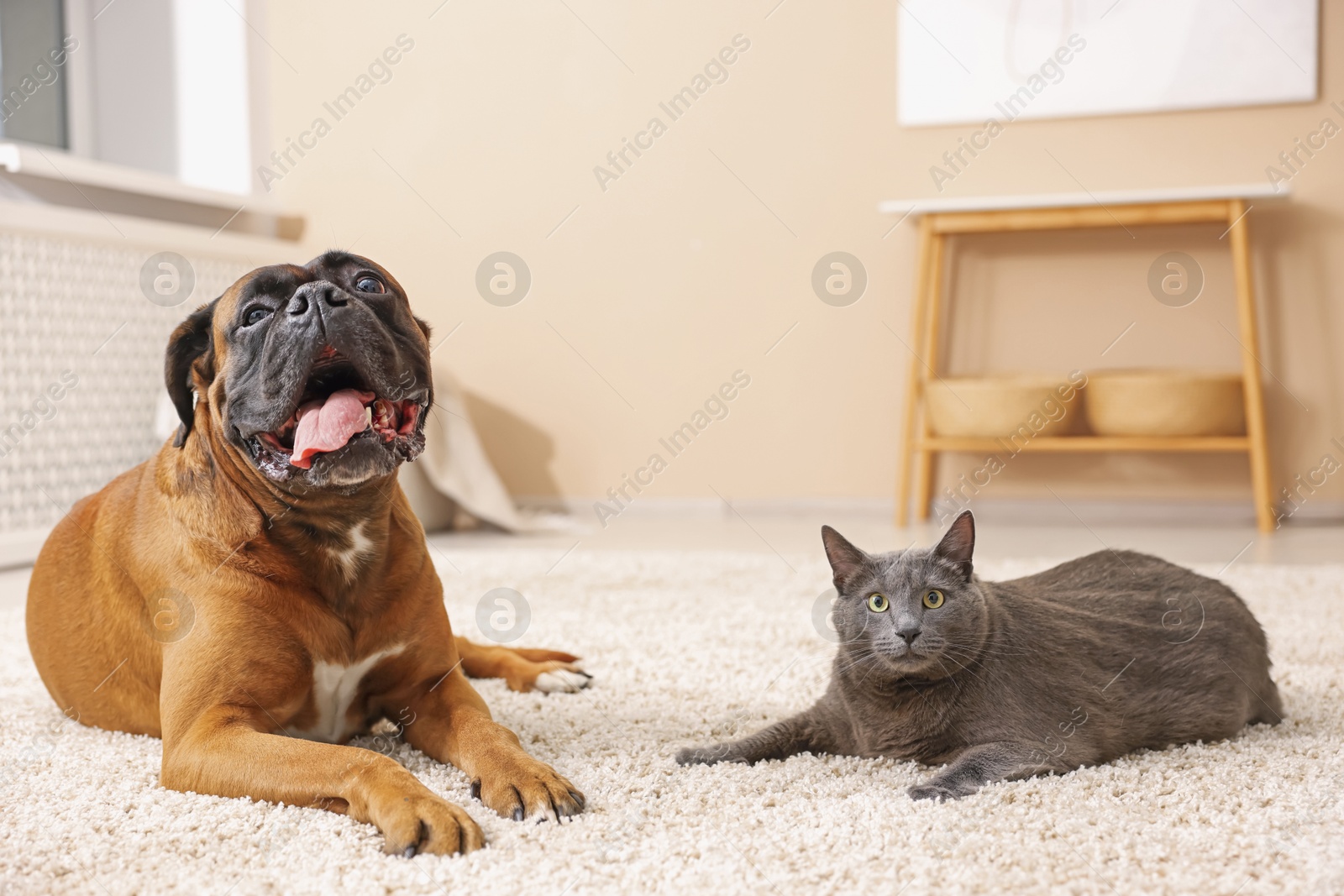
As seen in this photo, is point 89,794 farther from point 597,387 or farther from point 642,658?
point 597,387

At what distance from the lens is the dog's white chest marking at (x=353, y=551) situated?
1.46 m

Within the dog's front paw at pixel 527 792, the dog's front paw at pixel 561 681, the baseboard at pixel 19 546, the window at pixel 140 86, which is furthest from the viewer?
the window at pixel 140 86

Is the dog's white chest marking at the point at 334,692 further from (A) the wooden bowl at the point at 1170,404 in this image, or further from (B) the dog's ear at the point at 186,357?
(A) the wooden bowl at the point at 1170,404

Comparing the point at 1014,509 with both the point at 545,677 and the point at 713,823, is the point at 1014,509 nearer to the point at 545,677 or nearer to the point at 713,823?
the point at 545,677

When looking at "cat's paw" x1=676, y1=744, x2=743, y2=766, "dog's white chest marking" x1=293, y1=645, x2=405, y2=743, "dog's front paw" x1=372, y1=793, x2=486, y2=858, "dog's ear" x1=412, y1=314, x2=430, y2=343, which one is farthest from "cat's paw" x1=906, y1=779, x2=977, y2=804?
"dog's ear" x1=412, y1=314, x2=430, y2=343

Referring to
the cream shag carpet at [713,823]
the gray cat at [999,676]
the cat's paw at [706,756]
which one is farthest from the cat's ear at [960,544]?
the cat's paw at [706,756]

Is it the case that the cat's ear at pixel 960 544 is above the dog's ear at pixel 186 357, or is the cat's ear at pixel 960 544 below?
below

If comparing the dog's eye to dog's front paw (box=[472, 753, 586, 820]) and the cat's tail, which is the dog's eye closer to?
dog's front paw (box=[472, 753, 586, 820])

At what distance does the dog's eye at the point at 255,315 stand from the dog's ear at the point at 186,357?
10 centimetres

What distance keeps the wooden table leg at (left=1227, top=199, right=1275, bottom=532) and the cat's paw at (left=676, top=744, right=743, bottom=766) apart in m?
2.82

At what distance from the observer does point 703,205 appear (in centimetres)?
433

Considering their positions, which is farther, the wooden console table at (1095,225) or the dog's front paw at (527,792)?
the wooden console table at (1095,225)

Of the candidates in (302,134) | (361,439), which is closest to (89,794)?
(361,439)

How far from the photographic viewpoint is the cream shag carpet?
3.54 ft
